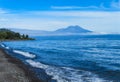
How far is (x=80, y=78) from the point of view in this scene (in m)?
32.5

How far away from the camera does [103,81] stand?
31141 millimetres

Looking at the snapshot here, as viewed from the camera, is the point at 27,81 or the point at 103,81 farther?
the point at 103,81

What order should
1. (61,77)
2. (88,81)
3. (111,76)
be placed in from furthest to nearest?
(111,76), (61,77), (88,81)

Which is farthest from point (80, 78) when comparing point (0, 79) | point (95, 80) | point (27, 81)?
point (0, 79)

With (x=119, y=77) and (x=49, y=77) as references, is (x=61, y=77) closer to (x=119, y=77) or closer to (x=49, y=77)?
(x=49, y=77)

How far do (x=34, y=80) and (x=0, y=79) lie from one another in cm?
322

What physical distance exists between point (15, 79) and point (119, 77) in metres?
11.6

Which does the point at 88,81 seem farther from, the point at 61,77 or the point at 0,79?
the point at 0,79

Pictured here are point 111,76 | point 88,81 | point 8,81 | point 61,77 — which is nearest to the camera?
point 8,81

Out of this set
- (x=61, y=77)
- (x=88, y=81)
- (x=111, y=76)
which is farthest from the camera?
(x=111, y=76)

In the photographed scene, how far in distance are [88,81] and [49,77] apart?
4.28 m

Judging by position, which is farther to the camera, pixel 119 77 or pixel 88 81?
pixel 119 77

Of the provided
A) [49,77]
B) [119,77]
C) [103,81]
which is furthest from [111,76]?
[49,77]

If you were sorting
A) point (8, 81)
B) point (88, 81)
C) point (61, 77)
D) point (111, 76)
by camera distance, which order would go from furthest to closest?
point (111, 76), point (61, 77), point (88, 81), point (8, 81)
